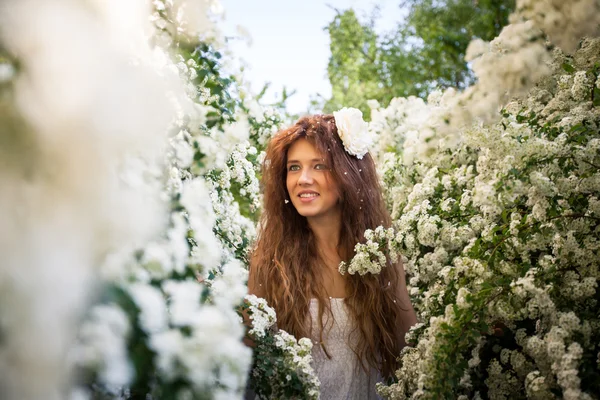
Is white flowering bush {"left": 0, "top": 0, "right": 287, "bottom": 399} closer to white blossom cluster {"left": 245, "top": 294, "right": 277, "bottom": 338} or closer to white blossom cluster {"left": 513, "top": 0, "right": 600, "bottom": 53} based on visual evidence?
white blossom cluster {"left": 245, "top": 294, "right": 277, "bottom": 338}

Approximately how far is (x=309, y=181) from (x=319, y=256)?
386 millimetres

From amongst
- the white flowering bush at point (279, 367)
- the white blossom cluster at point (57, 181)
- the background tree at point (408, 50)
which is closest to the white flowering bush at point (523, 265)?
the white flowering bush at point (279, 367)

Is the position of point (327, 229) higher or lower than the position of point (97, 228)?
higher

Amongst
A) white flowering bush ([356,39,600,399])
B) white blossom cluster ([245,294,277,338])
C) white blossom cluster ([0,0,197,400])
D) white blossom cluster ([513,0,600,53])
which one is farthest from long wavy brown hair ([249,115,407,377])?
white blossom cluster ([0,0,197,400])

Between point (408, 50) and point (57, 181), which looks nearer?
point (57, 181)

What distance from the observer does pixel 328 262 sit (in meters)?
2.69

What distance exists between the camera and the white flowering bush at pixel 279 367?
1583 millimetres

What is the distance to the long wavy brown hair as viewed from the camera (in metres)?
2.46

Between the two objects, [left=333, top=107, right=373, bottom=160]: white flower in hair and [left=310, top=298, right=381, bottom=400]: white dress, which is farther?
[left=333, top=107, right=373, bottom=160]: white flower in hair

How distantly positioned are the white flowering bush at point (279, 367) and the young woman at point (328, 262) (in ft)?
2.42

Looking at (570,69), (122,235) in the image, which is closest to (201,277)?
(122,235)

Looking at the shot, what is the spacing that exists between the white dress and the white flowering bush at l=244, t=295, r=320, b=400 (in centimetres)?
81

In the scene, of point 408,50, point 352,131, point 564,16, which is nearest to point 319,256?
point 352,131

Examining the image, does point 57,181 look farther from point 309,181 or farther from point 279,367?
point 309,181
